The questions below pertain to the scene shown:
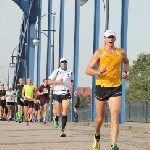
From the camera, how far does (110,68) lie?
8867 millimetres

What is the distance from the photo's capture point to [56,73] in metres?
14.4

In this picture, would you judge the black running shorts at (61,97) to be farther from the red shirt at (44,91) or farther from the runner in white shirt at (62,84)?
the red shirt at (44,91)

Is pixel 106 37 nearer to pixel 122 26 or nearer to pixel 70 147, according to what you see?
pixel 70 147

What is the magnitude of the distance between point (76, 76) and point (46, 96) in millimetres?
9456

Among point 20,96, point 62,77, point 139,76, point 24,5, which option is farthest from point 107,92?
point 139,76

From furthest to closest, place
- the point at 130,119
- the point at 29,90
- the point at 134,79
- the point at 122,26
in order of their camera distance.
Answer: the point at 134,79
the point at 130,119
the point at 122,26
the point at 29,90

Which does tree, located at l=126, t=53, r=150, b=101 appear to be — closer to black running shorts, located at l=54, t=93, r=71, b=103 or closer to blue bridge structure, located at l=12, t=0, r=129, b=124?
blue bridge structure, located at l=12, t=0, r=129, b=124

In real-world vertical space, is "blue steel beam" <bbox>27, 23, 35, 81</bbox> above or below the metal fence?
above

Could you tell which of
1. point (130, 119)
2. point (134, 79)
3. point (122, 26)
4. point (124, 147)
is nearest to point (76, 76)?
point (130, 119)

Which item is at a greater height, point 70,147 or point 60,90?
point 60,90

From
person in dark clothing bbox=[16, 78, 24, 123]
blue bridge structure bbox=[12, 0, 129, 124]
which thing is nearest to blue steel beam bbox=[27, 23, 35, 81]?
blue bridge structure bbox=[12, 0, 129, 124]

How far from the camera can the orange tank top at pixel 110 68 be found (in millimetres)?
8875

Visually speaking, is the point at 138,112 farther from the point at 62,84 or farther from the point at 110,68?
the point at 110,68

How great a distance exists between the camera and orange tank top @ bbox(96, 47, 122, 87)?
888 centimetres
